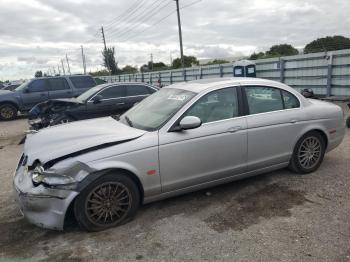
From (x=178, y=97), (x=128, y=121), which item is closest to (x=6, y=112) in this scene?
(x=128, y=121)

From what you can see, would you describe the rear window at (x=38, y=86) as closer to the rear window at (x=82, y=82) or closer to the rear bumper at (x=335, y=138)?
the rear window at (x=82, y=82)

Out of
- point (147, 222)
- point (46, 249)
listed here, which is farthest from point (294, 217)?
point (46, 249)

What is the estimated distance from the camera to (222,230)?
11.9 feet

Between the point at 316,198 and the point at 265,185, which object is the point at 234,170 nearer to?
the point at 265,185

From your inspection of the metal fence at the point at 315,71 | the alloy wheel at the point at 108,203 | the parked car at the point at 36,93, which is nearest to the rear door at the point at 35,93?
the parked car at the point at 36,93

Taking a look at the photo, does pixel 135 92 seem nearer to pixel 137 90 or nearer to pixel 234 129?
pixel 137 90

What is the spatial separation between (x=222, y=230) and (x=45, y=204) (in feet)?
6.21

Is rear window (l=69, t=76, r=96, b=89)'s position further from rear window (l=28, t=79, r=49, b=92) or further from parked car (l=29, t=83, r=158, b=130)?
parked car (l=29, t=83, r=158, b=130)

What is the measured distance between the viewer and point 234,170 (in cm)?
445

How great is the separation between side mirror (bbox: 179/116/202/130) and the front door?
119mm

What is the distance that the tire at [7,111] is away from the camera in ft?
47.4

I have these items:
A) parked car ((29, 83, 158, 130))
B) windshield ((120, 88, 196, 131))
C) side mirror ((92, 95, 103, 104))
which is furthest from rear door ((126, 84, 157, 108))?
windshield ((120, 88, 196, 131))

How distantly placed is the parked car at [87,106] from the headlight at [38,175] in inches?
221

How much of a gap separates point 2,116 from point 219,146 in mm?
13060
